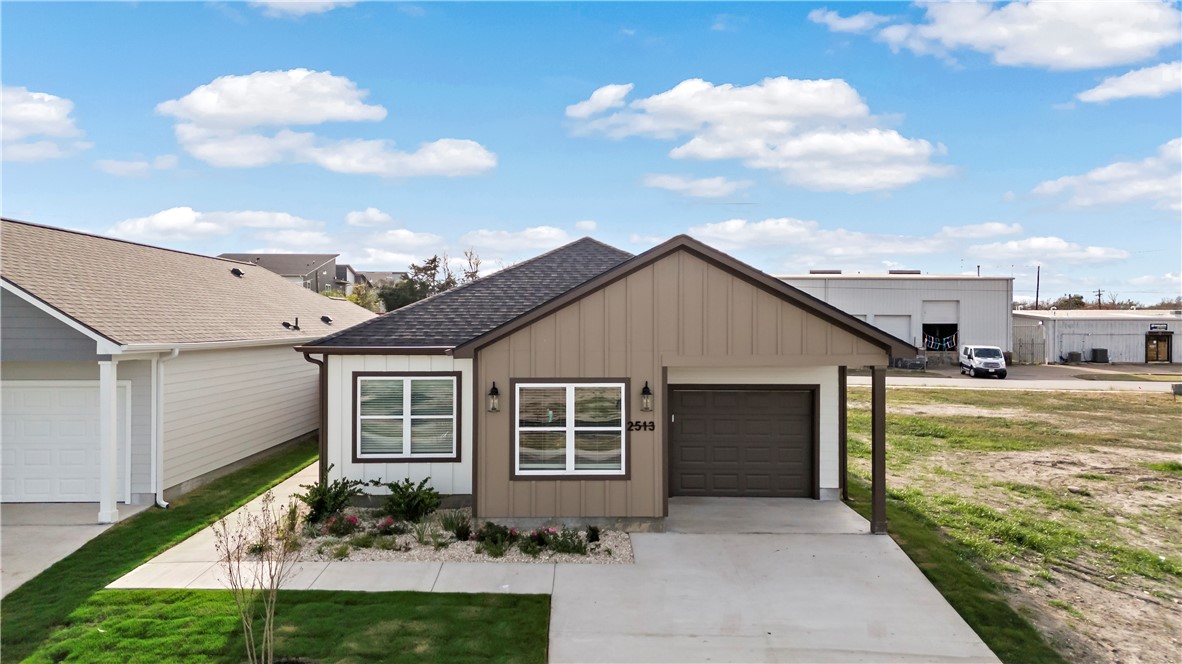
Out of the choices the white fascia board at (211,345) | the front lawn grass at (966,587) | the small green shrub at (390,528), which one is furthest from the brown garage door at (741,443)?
the white fascia board at (211,345)

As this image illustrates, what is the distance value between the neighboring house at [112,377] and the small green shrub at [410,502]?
4.34m

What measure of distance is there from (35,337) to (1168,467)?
2267 centimetres

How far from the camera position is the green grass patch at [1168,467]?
13.6 m

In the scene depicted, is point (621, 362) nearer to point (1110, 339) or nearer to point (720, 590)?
point (720, 590)

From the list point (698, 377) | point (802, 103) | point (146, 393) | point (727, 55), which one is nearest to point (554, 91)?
point (727, 55)

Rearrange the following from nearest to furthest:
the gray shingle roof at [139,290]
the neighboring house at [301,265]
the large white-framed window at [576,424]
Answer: the large white-framed window at [576,424], the gray shingle roof at [139,290], the neighboring house at [301,265]

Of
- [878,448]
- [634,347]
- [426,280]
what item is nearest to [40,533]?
[634,347]

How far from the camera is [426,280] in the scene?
49.9 meters

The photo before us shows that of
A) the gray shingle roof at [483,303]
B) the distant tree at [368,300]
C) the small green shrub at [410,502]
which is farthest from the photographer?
the distant tree at [368,300]

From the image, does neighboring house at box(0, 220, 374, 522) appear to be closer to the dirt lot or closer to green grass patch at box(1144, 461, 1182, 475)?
the dirt lot

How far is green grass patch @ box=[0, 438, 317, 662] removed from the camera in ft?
20.5

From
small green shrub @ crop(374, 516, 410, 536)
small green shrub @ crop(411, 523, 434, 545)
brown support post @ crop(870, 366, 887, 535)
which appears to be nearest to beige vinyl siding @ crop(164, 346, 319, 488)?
small green shrub @ crop(374, 516, 410, 536)

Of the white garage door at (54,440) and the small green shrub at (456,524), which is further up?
the white garage door at (54,440)

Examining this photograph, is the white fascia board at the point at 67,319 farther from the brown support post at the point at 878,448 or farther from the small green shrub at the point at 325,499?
the brown support post at the point at 878,448
